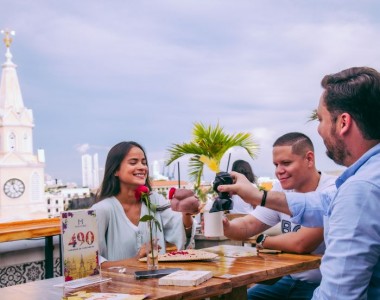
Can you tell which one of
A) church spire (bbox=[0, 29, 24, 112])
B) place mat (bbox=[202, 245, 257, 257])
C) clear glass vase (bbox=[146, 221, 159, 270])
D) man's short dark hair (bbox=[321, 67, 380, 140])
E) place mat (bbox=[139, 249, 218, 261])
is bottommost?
place mat (bbox=[202, 245, 257, 257])

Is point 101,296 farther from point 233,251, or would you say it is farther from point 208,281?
point 233,251

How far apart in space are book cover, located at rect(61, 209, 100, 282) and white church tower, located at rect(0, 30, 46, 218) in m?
44.0

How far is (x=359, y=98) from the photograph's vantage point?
4.02 feet

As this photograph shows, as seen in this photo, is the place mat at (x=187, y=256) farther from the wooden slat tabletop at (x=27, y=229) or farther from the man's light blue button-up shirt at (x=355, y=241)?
the wooden slat tabletop at (x=27, y=229)

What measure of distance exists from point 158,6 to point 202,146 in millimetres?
16696

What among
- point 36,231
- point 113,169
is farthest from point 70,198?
point 113,169

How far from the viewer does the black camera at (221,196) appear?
2061 millimetres

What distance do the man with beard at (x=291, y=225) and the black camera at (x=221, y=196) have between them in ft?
0.78

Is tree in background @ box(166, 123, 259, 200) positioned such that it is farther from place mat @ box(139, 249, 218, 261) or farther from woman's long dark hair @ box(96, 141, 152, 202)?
place mat @ box(139, 249, 218, 261)

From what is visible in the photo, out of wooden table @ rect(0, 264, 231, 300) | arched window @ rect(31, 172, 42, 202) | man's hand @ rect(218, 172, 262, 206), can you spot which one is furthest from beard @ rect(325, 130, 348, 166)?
arched window @ rect(31, 172, 42, 202)

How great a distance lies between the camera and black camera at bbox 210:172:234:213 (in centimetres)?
206

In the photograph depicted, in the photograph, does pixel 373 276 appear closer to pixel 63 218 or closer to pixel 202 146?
pixel 63 218

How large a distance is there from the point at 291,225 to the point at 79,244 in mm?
1119

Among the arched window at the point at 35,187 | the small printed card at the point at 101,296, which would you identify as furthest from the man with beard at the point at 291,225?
the arched window at the point at 35,187
